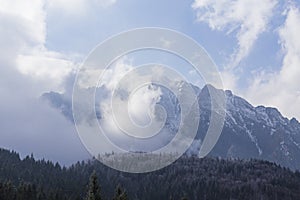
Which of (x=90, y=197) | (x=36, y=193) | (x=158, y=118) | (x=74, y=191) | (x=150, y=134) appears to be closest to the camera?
(x=90, y=197)

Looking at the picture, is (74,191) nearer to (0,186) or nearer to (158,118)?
(0,186)

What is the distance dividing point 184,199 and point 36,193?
8057 cm

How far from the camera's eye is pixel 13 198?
4966 inches

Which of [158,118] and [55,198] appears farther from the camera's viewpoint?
[55,198]

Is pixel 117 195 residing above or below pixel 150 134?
below

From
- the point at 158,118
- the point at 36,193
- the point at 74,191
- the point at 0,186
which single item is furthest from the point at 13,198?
the point at 74,191

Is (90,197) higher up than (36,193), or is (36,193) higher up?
(36,193)

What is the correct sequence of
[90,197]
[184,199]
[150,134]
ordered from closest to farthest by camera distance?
[90,197], [184,199], [150,134]

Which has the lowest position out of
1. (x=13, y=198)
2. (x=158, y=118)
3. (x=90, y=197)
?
(x=90, y=197)

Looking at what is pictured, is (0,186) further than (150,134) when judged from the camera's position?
Yes

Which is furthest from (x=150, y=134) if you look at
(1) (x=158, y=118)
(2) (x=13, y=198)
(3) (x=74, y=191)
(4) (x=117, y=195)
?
(3) (x=74, y=191)

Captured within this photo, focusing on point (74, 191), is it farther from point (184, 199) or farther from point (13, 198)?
point (184, 199)

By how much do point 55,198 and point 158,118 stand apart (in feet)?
131

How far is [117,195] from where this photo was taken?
60.4 meters
